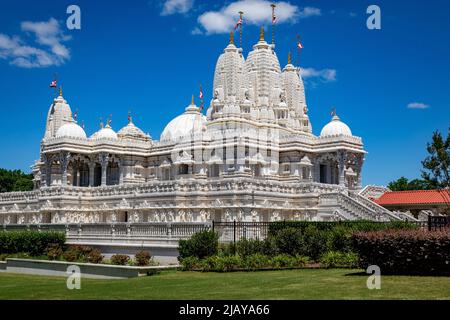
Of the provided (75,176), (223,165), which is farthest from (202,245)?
(75,176)

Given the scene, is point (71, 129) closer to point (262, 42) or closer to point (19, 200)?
point (19, 200)

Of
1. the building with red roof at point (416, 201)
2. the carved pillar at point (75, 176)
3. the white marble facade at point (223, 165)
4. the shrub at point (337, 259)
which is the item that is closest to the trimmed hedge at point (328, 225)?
the shrub at point (337, 259)

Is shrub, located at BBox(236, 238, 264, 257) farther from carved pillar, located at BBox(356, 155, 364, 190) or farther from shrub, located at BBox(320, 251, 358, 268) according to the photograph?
carved pillar, located at BBox(356, 155, 364, 190)

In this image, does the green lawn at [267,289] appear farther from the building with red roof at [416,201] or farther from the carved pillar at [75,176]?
the carved pillar at [75,176]

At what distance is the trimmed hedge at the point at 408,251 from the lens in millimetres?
21406

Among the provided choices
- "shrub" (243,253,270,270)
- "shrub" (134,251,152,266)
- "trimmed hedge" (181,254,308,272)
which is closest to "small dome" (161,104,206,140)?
"shrub" (134,251,152,266)

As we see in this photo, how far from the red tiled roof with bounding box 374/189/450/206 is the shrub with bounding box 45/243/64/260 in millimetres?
29835

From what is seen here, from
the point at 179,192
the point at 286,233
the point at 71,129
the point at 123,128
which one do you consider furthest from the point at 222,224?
the point at 123,128

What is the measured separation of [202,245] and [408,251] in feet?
40.1

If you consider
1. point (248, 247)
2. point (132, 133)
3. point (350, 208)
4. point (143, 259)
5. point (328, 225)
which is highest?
point (132, 133)

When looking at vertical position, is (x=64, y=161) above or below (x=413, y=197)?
above

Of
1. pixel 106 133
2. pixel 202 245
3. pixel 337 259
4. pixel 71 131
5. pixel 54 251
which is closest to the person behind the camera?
pixel 337 259

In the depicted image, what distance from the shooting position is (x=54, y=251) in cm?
4069

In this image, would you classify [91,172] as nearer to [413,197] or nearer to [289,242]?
[413,197]
